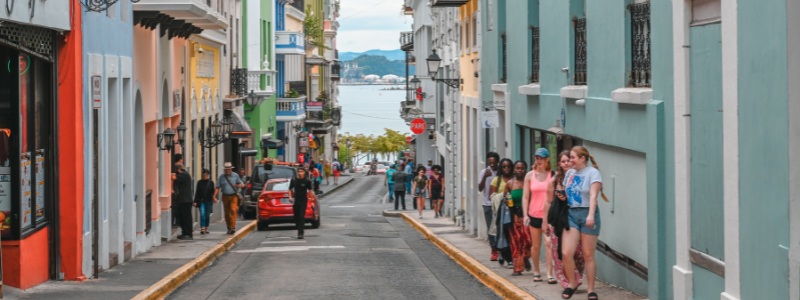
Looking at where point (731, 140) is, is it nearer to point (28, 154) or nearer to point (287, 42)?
point (28, 154)

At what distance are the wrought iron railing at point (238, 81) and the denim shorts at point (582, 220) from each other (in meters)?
24.2

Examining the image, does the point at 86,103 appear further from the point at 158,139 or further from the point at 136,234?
the point at 158,139

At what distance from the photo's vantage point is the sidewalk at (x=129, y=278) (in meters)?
11.0

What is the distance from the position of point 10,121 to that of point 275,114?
37.9 m

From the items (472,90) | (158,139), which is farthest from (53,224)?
(472,90)

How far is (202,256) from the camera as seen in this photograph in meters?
15.9

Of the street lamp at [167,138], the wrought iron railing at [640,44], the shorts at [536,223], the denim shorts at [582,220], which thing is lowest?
the shorts at [536,223]

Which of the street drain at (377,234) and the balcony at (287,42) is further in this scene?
the balcony at (287,42)

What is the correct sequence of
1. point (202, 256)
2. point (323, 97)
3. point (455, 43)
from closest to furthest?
point (202, 256)
point (455, 43)
point (323, 97)

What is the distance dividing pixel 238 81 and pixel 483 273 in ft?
70.9

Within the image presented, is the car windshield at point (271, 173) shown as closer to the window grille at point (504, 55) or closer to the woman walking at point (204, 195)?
the woman walking at point (204, 195)

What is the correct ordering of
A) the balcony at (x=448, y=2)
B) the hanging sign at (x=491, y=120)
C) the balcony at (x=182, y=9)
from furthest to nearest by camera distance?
the balcony at (x=448, y=2) < the hanging sign at (x=491, y=120) < the balcony at (x=182, y=9)

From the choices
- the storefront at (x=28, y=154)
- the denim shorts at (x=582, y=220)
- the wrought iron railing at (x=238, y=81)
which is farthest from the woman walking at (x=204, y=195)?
the wrought iron railing at (x=238, y=81)

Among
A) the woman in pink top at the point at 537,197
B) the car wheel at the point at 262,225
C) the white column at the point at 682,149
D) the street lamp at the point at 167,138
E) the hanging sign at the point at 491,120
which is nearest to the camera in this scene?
the white column at the point at 682,149
